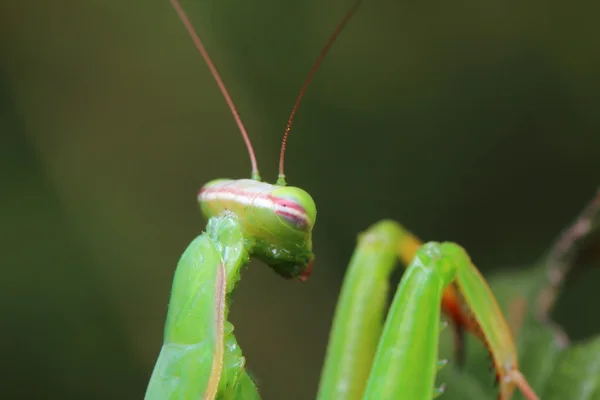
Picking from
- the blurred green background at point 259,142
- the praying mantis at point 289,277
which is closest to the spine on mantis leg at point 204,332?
the praying mantis at point 289,277

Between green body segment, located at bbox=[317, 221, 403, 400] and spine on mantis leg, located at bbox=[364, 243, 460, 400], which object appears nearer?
spine on mantis leg, located at bbox=[364, 243, 460, 400]

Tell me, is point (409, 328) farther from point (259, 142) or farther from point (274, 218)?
point (259, 142)

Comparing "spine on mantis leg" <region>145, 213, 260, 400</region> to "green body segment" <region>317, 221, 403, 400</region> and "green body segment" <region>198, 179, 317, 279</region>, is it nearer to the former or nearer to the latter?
"green body segment" <region>198, 179, 317, 279</region>

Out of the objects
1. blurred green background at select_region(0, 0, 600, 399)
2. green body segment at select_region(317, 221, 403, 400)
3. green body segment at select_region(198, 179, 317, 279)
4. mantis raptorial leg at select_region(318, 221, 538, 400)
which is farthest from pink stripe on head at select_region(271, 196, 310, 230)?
blurred green background at select_region(0, 0, 600, 399)

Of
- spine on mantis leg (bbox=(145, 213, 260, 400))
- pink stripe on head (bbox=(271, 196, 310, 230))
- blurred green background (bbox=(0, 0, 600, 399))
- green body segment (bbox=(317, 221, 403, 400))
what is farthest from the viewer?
blurred green background (bbox=(0, 0, 600, 399))

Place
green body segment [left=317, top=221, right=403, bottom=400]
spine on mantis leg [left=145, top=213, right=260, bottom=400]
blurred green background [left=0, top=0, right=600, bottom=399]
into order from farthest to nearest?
blurred green background [left=0, top=0, right=600, bottom=399]
green body segment [left=317, top=221, right=403, bottom=400]
spine on mantis leg [left=145, top=213, right=260, bottom=400]

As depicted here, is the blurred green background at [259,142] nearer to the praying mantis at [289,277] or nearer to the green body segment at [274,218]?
the praying mantis at [289,277]

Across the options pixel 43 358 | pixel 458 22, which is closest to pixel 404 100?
pixel 458 22
